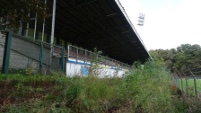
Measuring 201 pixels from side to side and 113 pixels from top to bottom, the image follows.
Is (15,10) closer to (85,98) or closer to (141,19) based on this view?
(85,98)

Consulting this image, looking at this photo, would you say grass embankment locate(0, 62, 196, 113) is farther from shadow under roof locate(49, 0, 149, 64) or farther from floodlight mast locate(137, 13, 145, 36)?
floodlight mast locate(137, 13, 145, 36)

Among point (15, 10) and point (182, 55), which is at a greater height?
point (182, 55)

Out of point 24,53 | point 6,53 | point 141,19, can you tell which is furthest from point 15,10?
point 141,19

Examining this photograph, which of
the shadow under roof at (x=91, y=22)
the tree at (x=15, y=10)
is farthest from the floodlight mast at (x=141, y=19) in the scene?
the tree at (x=15, y=10)

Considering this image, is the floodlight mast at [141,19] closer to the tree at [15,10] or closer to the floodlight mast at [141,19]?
the floodlight mast at [141,19]

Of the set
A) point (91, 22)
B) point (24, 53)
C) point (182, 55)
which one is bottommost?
point (24, 53)

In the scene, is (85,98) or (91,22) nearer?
(85,98)

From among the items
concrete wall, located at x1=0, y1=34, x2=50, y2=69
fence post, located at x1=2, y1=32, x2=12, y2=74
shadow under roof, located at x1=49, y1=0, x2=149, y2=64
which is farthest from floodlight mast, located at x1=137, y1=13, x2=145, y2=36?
fence post, located at x1=2, y1=32, x2=12, y2=74

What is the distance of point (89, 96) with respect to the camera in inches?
137

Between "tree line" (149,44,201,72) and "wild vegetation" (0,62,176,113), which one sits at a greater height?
"tree line" (149,44,201,72)

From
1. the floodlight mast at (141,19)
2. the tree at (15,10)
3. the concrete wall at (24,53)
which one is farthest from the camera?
the floodlight mast at (141,19)

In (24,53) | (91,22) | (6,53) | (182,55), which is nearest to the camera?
(6,53)

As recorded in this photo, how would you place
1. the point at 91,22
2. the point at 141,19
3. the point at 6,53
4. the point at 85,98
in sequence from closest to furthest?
the point at 85,98, the point at 6,53, the point at 91,22, the point at 141,19

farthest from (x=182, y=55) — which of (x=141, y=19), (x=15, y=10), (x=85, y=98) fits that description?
(x=85, y=98)
